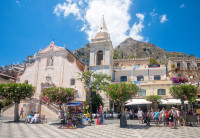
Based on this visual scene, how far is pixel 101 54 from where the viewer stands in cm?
3291

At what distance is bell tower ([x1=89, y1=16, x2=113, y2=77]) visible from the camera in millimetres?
31034

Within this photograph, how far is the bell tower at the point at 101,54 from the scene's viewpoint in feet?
102

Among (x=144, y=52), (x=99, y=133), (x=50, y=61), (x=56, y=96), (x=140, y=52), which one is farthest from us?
(x=140, y=52)

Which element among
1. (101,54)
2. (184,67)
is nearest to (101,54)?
(101,54)

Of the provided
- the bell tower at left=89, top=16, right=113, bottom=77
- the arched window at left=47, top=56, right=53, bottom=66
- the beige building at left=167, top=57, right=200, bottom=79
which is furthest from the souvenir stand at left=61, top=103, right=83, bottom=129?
the beige building at left=167, top=57, right=200, bottom=79

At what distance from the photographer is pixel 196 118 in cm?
1538

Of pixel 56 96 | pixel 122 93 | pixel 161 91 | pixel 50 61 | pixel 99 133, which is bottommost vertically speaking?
pixel 99 133

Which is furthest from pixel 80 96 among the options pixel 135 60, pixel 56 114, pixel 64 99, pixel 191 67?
pixel 191 67

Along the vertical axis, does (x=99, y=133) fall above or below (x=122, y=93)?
below

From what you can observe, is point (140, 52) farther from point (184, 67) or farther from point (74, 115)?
point (74, 115)

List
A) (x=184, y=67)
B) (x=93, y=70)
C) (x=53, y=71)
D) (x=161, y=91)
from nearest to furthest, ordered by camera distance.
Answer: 1. (x=161, y=91)
2. (x=93, y=70)
3. (x=53, y=71)
4. (x=184, y=67)

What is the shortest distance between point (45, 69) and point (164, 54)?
81.9 m

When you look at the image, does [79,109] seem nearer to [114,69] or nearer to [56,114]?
[56,114]

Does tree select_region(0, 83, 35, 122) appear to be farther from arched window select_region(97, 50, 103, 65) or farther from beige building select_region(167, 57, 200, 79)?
beige building select_region(167, 57, 200, 79)
